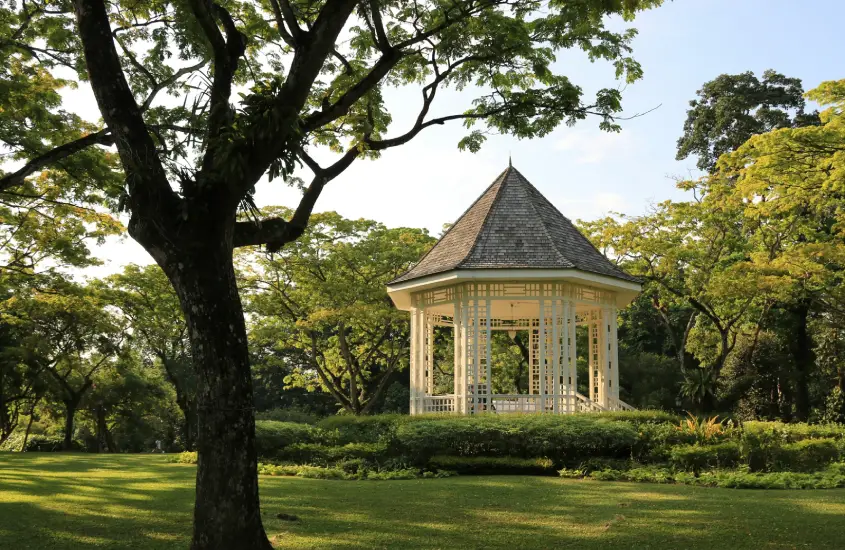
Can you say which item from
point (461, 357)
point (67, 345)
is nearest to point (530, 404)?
point (461, 357)

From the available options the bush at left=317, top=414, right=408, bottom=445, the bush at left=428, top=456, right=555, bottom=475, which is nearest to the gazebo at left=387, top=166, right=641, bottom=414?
the bush at left=317, top=414, right=408, bottom=445

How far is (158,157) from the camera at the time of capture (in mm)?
6934

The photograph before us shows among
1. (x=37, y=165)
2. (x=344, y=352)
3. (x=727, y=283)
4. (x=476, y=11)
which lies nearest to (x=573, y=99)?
(x=476, y=11)

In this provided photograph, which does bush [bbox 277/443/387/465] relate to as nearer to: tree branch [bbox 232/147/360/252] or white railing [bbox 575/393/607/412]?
white railing [bbox 575/393/607/412]

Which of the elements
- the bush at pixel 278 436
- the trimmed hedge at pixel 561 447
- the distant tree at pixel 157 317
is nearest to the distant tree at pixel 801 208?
the trimmed hedge at pixel 561 447

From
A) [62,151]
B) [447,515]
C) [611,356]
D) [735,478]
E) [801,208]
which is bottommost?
[447,515]

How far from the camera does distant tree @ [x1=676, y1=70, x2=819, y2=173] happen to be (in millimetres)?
42062

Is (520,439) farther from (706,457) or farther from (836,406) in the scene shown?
(836,406)

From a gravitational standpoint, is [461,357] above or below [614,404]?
above

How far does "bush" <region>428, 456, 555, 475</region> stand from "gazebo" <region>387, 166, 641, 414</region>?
3.32 meters

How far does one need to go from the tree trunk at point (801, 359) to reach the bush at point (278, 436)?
20.8 m

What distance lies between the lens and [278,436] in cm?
1559

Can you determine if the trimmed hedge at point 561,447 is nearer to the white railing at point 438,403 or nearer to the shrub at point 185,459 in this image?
the shrub at point 185,459

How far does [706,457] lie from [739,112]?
34.5 meters
